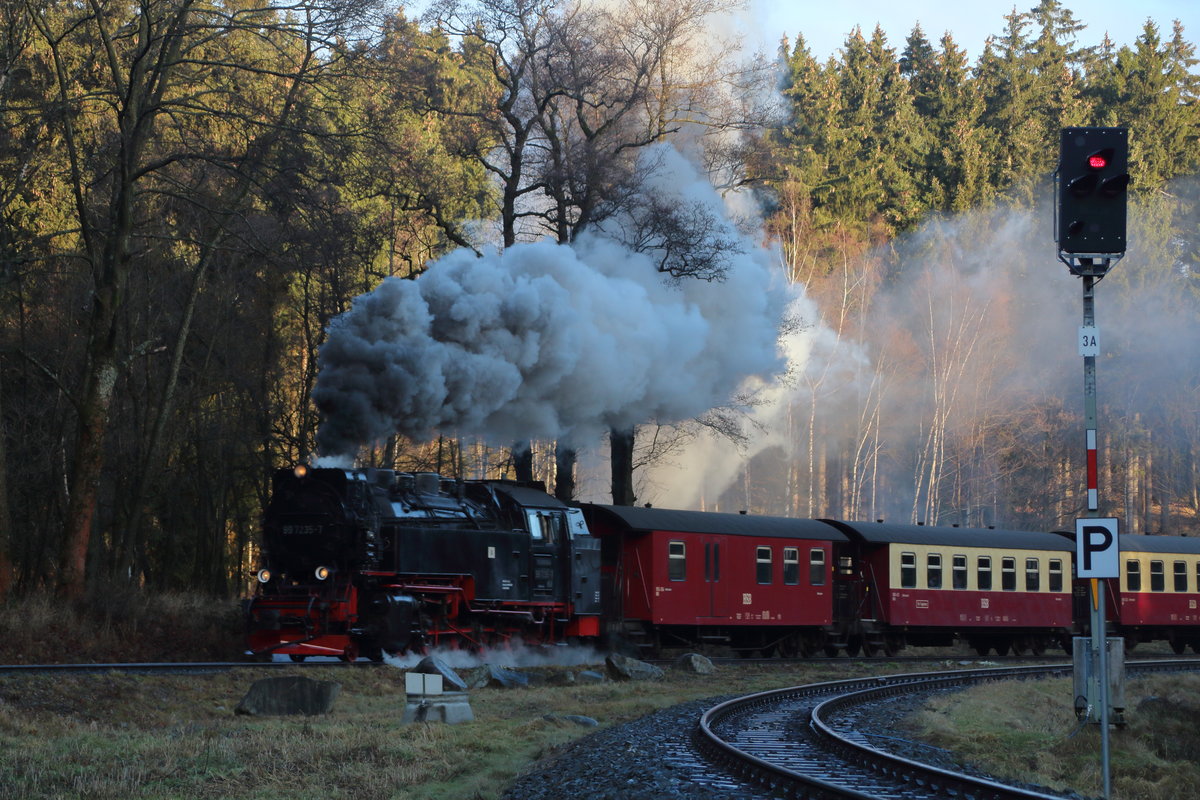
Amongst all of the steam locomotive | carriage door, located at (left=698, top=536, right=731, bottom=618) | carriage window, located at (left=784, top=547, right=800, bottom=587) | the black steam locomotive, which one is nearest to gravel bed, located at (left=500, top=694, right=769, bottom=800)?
the black steam locomotive

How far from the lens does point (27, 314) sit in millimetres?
28703

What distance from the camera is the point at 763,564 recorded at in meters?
25.1

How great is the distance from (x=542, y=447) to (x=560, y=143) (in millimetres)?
12471

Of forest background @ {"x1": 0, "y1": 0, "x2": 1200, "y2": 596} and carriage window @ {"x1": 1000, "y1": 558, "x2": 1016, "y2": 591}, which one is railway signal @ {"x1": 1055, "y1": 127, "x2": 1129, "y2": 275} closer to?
forest background @ {"x1": 0, "y1": 0, "x2": 1200, "y2": 596}

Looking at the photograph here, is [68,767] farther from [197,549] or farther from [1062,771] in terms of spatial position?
[197,549]

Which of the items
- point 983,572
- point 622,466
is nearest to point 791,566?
point 983,572

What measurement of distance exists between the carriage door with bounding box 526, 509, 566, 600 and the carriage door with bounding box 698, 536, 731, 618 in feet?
11.3

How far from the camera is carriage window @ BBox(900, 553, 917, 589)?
2706 centimetres

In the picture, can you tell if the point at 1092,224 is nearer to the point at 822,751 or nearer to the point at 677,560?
the point at 822,751

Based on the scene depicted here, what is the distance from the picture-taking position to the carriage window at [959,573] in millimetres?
27812

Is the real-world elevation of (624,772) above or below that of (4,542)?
below

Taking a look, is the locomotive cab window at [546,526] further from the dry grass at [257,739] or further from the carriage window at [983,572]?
the carriage window at [983,572]

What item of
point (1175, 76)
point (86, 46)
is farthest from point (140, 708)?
point (1175, 76)

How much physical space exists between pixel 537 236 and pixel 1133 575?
16777 mm
